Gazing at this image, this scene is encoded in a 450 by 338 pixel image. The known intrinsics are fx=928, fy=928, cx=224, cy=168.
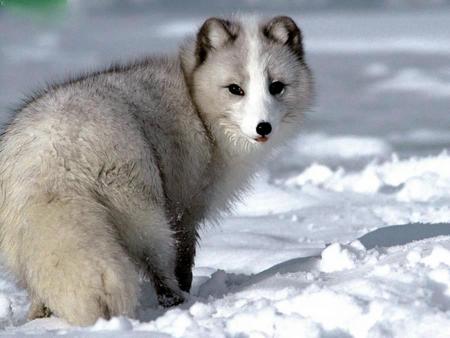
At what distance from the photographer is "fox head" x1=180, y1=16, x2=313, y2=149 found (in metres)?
4.36

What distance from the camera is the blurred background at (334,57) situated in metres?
9.09

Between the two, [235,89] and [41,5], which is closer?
[235,89]

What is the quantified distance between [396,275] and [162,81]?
5.01ft

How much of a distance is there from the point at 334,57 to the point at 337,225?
9891mm

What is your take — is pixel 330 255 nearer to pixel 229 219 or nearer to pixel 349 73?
pixel 229 219

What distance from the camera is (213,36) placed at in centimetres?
464

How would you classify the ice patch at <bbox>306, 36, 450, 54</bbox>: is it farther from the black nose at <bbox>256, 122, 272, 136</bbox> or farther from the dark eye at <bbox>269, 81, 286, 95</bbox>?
the black nose at <bbox>256, 122, 272, 136</bbox>

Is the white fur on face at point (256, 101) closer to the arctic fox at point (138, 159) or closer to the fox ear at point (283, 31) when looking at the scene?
the arctic fox at point (138, 159)

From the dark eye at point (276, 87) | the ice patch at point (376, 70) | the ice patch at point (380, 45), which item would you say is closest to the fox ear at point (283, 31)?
the dark eye at point (276, 87)

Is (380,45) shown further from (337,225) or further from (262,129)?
(262,129)

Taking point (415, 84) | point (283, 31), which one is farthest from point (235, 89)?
point (415, 84)

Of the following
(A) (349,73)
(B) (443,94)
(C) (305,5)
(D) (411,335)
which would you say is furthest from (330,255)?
(C) (305,5)

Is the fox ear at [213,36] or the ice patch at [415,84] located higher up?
the fox ear at [213,36]

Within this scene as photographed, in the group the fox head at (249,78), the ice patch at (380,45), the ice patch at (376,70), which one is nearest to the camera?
the fox head at (249,78)
